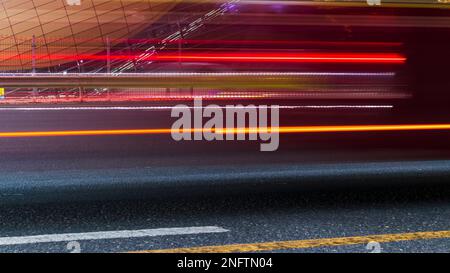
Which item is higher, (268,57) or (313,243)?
(268,57)

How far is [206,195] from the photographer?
18.0 feet

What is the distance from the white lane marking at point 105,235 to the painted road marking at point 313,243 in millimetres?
376

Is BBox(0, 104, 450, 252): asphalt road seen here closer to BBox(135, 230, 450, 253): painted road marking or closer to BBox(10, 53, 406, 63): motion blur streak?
BBox(135, 230, 450, 253): painted road marking

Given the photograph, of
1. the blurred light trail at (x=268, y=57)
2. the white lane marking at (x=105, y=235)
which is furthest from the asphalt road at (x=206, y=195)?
the blurred light trail at (x=268, y=57)

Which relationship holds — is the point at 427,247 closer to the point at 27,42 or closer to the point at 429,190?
the point at 429,190

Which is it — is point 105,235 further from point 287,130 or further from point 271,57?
point 271,57

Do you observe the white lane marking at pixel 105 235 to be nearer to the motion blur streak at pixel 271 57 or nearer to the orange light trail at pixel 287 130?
the orange light trail at pixel 287 130

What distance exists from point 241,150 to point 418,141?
1.45m

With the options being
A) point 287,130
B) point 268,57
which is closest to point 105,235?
point 287,130

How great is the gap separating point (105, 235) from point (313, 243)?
1405 millimetres

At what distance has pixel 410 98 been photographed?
5016 mm

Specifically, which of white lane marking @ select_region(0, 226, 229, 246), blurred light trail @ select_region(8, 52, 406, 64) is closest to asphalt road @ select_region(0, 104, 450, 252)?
white lane marking @ select_region(0, 226, 229, 246)

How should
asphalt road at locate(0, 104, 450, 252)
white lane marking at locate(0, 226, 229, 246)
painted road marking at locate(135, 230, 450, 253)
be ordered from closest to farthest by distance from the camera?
painted road marking at locate(135, 230, 450, 253) < white lane marking at locate(0, 226, 229, 246) < asphalt road at locate(0, 104, 450, 252)

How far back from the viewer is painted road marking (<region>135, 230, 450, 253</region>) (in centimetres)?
387
